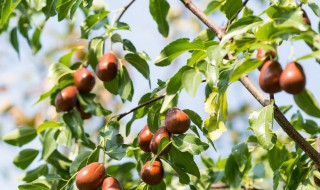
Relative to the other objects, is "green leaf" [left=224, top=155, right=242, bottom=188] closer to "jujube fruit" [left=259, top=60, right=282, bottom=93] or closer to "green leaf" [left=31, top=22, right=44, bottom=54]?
"jujube fruit" [left=259, top=60, right=282, bottom=93]

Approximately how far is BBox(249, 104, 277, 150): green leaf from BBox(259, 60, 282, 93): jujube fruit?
0.25m

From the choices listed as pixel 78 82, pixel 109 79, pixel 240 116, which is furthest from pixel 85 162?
pixel 240 116

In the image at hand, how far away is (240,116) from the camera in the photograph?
659 centimetres

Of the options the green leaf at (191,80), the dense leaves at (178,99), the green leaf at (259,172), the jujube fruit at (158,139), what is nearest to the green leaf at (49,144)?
the dense leaves at (178,99)

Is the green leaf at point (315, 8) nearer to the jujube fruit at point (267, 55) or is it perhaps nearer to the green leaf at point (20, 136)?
the jujube fruit at point (267, 55)

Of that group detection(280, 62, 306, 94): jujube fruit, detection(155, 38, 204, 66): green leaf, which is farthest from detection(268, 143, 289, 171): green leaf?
detection(280, 62, 306, 94): jujube fruit

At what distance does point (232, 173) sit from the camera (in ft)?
7.53

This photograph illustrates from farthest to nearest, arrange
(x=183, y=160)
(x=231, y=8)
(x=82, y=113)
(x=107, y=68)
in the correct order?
(x=82, y=113), (x=107, y=68), (x=231, y=8), (x=183, y=160)

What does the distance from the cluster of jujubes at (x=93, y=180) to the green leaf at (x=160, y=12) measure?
93 centimetres

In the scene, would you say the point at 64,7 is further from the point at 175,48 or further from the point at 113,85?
the point at 175,48

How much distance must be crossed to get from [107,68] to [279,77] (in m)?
0.90

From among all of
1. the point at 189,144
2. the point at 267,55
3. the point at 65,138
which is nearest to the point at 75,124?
the point at 65,138

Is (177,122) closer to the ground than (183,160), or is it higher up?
higher up

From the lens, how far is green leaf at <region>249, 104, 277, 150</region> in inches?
66.9
